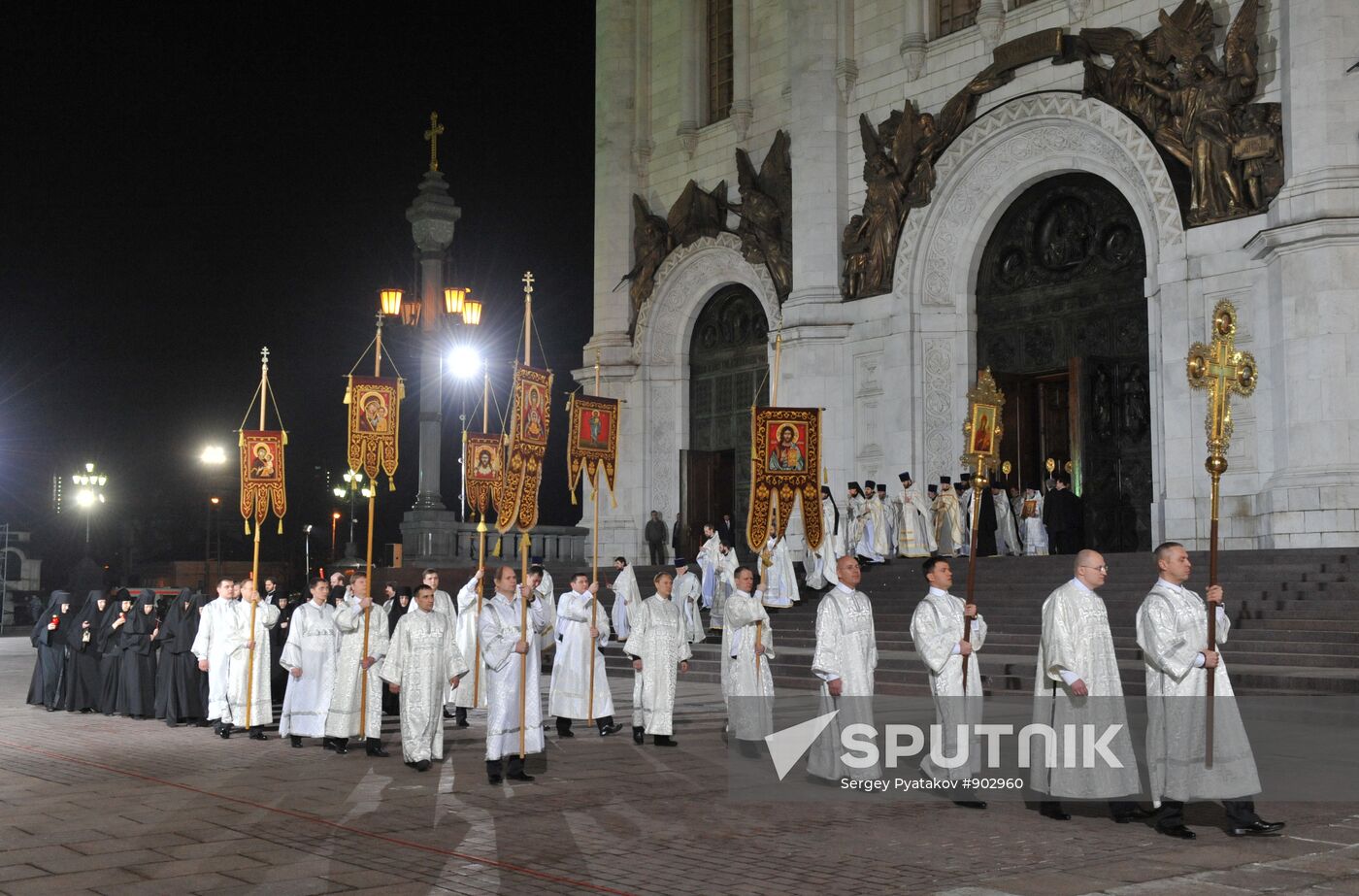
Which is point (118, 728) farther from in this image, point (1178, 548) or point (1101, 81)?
point (1101, 81)

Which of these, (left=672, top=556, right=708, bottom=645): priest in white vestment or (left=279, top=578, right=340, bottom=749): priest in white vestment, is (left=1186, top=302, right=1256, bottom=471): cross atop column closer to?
(left=279, top=578, right=340, bottom=749): priest in white vestment

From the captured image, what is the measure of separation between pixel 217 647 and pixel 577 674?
3.90 m

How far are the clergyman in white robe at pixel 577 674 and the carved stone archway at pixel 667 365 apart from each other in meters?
15.0

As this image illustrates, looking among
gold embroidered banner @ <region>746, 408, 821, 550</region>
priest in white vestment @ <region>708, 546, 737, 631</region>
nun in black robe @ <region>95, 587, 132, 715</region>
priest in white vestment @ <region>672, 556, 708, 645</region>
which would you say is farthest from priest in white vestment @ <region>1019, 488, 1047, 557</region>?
nun in black robe @ <region>95, 587, 132, 715</region>

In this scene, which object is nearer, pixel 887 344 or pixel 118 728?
pixel 118 728

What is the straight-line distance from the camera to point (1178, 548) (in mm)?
7941

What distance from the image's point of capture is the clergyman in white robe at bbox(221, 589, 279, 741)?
44.0 ft

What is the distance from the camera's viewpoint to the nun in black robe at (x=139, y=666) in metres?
15.2

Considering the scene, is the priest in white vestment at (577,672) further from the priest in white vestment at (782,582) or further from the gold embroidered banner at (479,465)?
the priest in white vestment at (782,582)

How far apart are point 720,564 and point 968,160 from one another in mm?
8114

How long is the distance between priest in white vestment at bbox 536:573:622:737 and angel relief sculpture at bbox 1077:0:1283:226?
Result: 11.4m

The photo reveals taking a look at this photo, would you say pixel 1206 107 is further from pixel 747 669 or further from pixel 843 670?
pixel 843 670

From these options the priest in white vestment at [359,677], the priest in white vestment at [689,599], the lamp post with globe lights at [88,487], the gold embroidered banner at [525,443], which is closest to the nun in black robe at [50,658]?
the priest in white vestment at [359,677]

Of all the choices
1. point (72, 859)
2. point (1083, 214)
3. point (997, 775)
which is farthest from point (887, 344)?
point (72, 859)
